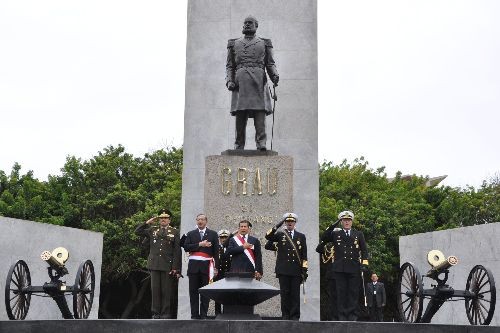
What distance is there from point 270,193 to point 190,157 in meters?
6.86

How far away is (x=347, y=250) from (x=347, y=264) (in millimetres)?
212

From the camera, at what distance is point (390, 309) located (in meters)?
33.1

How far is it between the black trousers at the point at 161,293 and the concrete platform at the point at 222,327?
319 cm

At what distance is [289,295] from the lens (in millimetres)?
11258

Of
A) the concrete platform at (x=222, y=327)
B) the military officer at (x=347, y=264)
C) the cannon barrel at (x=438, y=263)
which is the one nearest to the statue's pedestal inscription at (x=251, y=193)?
the military officer at (x=347, y=264)

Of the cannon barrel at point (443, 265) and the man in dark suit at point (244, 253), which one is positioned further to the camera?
the man in dark suit at point (244, 253)

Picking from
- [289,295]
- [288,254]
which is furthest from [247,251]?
[289,295]

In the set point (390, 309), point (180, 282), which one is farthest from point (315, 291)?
point (390, 309)

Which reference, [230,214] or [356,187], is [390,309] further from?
[230,214]

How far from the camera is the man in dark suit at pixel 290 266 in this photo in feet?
36.6

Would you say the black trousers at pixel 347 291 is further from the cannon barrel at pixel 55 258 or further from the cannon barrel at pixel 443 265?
the cannon barrel at pixel 55 258

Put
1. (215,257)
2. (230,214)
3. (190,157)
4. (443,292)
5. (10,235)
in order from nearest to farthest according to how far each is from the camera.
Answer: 1. (443,292)
2. (215,257)
3. (230,214)
4. (10,235)
5. (190,157)

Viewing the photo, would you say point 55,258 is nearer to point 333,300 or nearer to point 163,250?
point 163,250

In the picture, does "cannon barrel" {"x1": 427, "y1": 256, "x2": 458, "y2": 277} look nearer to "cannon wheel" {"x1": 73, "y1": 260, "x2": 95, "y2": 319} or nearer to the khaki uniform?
the khaki uniform
